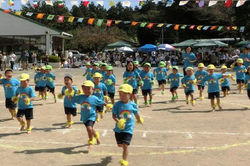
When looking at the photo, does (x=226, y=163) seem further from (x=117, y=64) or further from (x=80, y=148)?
(x=117, y=64)

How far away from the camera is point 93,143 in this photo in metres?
6.88

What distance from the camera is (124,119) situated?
235 inches

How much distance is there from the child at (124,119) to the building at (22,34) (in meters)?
30.1

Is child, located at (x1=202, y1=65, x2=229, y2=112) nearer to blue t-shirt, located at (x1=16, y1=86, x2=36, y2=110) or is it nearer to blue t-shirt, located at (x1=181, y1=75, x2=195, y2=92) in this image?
blue t-shirt, located at (x1=181, y1=75, x2=195, y2=92)

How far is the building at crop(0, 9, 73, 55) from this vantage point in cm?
3450

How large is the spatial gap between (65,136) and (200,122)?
4.00 meters

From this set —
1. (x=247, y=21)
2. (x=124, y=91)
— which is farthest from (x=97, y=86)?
(x=247, y=21)

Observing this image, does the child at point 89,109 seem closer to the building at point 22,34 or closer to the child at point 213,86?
the child at point 213,86

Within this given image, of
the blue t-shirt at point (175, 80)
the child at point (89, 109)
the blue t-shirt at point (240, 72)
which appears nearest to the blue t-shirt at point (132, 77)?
the blue t-shirt at point (175, 80)

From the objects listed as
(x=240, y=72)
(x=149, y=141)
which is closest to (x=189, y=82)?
(x=240, y=72)

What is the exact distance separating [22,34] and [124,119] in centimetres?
3111

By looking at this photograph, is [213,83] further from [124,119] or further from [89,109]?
[124,119]

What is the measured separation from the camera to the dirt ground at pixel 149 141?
624cm

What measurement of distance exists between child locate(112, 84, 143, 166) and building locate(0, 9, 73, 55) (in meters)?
30.1
